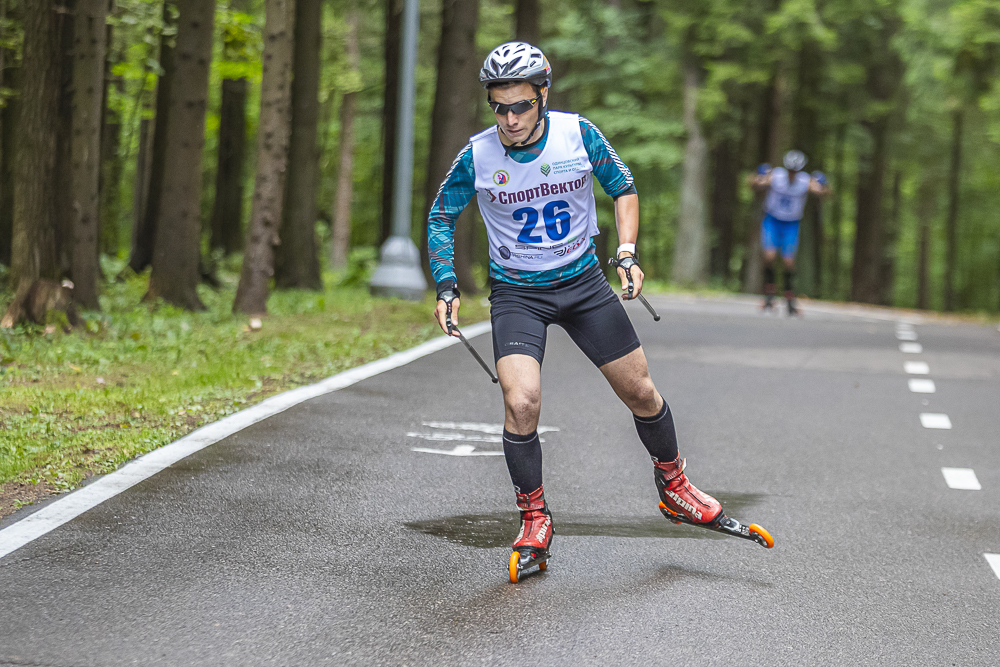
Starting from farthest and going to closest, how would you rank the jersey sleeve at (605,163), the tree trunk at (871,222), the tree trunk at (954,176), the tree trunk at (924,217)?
the tree trunk at (924,217) → the tree trunk at (954,176) → the tree trunk at (871,222) → the jersey sleeve at (605,163)

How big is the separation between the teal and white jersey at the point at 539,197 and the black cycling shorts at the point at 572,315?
4.3 inches

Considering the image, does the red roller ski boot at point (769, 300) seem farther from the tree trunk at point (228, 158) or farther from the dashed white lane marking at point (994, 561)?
the dashed white lane marking at point (994, 561)

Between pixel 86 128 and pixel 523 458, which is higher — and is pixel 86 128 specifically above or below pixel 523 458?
above

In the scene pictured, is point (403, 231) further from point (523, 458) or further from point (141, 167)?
point (141, 167)

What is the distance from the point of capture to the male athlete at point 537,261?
5047mm

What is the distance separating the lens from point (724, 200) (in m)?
41.5

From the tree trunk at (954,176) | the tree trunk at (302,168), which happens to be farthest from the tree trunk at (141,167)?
the tree trunk at (954,176)

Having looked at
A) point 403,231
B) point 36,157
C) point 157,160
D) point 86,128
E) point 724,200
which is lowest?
point 403,231

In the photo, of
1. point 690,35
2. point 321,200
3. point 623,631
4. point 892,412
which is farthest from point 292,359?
point 321,200

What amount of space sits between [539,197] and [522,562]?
1.50m

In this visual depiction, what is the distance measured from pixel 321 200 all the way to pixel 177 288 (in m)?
33.1

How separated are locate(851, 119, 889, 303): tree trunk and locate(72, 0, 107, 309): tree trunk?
2637 centimetres

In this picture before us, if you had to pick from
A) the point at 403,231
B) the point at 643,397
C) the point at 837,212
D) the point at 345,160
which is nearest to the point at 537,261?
the point at 643,397

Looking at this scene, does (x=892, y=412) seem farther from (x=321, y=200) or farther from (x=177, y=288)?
(x=321, y=200)
